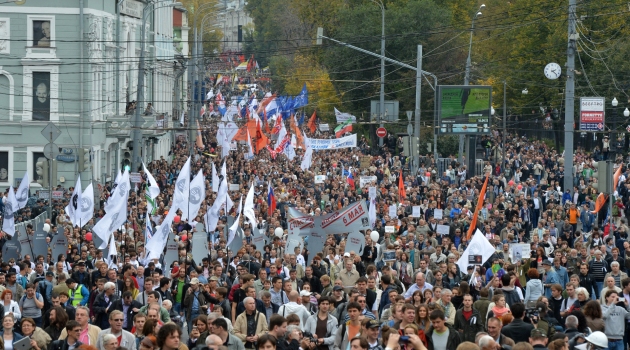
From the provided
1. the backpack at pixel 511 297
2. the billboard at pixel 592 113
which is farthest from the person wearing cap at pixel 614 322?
the billboard at pixel 592 113


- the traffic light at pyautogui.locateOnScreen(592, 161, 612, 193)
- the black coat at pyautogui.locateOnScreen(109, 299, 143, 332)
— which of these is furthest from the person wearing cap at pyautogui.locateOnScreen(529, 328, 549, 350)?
the traffic light at pyautogui.locateOnScreen(592, 161, 612, 193)

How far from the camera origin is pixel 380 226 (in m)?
29.2

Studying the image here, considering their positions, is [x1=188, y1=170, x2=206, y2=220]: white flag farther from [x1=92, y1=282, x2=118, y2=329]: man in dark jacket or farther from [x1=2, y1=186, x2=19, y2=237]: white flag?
[x1=92, y1=282, x2=118, y2=329]: man in dark jacket

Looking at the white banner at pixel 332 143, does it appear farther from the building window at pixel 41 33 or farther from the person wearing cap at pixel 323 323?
the person wearing cap at pixel 323 323

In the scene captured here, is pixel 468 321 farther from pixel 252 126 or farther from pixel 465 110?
pixel 252 126

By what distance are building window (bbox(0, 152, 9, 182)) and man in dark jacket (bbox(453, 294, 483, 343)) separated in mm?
34388

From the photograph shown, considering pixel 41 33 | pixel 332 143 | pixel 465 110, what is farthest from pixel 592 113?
pixel 41 33

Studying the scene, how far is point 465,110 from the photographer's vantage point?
50031 mm

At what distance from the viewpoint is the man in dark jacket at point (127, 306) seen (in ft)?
50.7

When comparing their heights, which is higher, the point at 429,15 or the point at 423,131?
the point at 429,15

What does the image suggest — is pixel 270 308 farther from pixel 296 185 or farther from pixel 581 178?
pixel 581 178

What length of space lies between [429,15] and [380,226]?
44.3 meters

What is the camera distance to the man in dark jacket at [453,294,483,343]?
1421 cm

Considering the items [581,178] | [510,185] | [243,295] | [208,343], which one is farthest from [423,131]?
[208,343]
